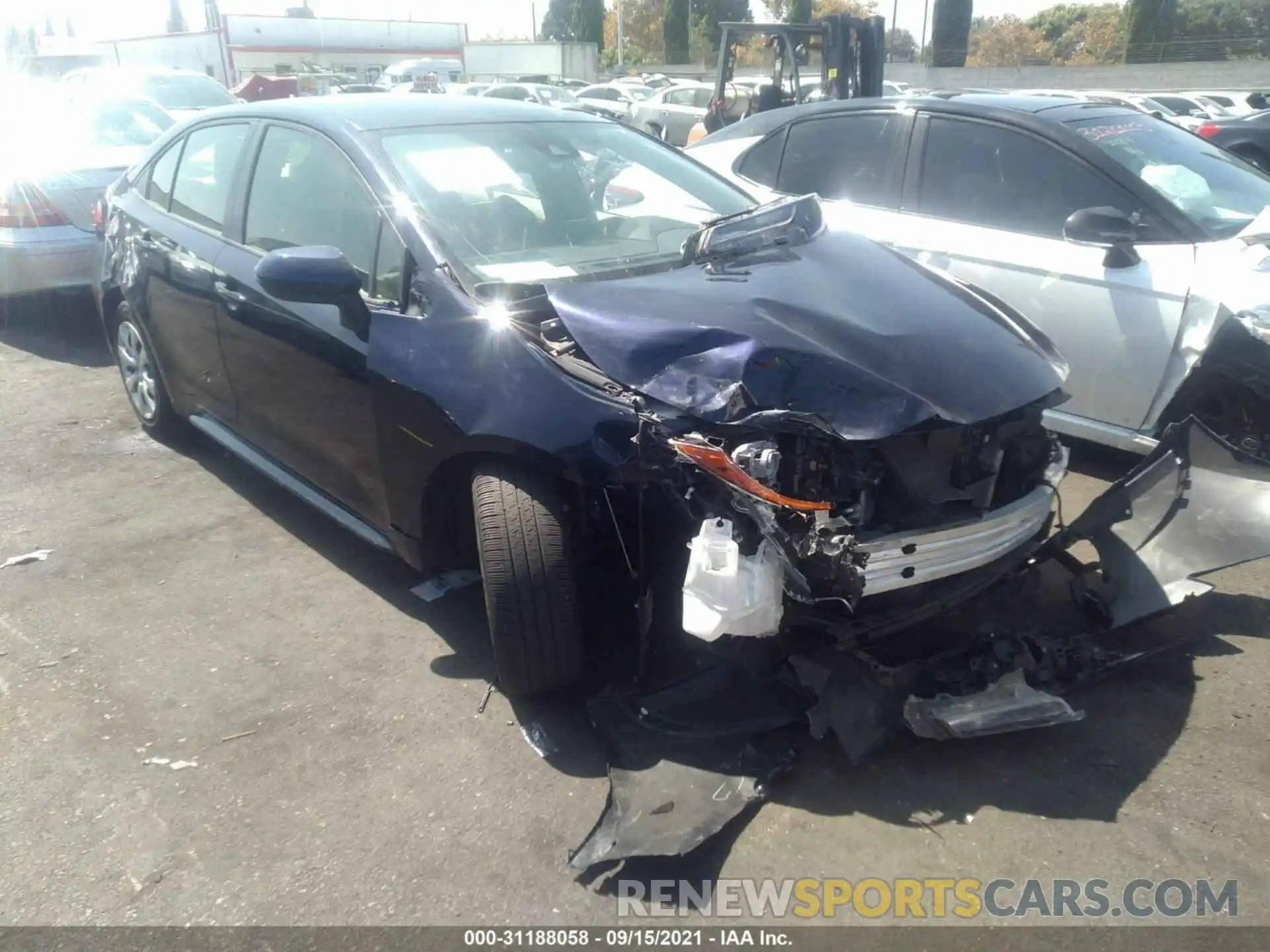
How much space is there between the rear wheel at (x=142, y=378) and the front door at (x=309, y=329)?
116 cm

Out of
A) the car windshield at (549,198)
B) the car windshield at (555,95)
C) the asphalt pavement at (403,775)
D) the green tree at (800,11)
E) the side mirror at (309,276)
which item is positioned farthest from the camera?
the green tree at (800,11)

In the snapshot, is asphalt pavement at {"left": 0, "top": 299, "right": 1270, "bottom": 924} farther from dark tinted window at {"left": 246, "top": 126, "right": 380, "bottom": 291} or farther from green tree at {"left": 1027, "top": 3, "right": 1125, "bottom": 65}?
green tree at {"left": 1027, "top": 3, "right": 1125, "bottom": 65}

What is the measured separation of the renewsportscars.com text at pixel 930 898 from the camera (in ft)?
7.72

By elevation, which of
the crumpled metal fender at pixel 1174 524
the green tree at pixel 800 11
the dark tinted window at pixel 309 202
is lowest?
the crumpled metal fender at pixel 1174 524

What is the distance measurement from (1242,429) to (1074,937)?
269 cm

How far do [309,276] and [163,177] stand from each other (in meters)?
2.32

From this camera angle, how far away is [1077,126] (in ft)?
15.9

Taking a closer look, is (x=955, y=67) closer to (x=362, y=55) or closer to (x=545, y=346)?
(x=362, y=55)

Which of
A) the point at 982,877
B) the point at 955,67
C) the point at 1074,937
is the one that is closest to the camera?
the point at 1074,937

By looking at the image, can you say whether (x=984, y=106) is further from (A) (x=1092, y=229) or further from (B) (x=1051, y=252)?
(A) (x=1092, y=229)

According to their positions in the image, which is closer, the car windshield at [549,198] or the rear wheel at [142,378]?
the car windshield at [549,198]

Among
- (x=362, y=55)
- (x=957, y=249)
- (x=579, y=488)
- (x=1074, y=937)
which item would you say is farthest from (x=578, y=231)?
(x=362, y=55)

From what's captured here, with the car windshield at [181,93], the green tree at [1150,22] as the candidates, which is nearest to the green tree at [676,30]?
the green tree at [1150,22]

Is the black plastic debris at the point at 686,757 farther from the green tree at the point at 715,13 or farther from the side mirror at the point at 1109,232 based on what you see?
the green tree at the point at 715,13
